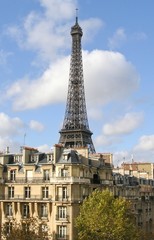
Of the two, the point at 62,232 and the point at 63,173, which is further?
the point at 63,173

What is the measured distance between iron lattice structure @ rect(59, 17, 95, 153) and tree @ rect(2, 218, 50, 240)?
54.2 metres

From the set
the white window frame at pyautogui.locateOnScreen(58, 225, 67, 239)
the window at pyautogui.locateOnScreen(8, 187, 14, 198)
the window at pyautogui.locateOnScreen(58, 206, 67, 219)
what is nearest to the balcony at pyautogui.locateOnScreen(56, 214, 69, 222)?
the window at pyautogui.locateOnScreen(58, 206, 67, 219)

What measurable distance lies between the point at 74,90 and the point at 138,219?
56.1 metres

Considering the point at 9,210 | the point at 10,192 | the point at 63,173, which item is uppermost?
the point at 63,173

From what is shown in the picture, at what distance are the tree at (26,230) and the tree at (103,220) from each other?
15.5 ft

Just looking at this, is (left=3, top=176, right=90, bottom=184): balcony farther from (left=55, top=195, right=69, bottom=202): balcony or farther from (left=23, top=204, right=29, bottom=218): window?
(left=23, top=204, right=29, bottom=218): window

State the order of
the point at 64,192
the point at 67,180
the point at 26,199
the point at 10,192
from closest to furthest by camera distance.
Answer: the point at 67,180 → the point at 64,192 → the point at 26,199 → the point at 10,192

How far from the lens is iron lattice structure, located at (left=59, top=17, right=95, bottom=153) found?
113312 mm

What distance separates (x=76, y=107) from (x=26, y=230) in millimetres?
70306

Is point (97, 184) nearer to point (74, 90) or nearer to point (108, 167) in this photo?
point (108, 167)

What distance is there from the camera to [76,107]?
120 metres

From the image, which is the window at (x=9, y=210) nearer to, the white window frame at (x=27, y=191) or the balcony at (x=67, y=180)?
the white window frame at (x=27, y=191)

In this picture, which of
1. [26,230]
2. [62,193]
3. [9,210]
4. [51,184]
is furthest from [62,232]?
[9,210]

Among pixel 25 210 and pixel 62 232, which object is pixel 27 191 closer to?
pixel 25 210
